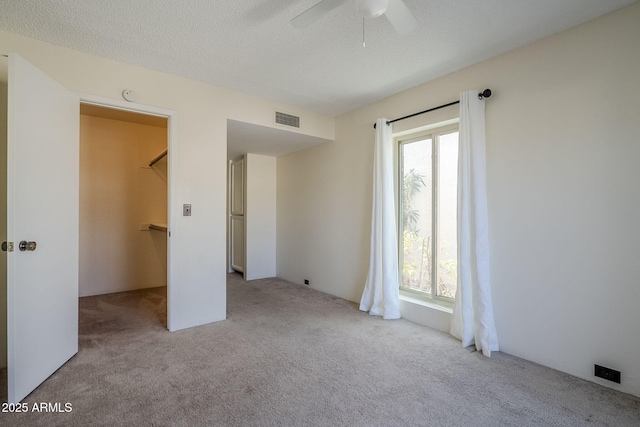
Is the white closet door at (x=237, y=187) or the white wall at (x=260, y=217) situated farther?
the white closet door at (x=237, y=187)

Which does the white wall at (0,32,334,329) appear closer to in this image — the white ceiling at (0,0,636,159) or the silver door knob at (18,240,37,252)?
the white ceiling at (0,0,636,159)

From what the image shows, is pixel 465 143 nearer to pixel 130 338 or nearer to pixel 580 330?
pixel 580 330

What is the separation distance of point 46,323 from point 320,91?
3.13 metres

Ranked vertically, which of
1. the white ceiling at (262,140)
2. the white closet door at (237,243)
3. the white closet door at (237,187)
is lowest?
the white closet door at (237,243)

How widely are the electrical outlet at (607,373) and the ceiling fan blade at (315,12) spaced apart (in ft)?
9.33

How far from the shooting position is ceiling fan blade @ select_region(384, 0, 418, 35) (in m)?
1.60

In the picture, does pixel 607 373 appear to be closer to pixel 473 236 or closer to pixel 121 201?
pixel 473 236

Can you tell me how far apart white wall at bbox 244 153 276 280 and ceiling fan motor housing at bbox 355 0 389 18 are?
3957 millimetres

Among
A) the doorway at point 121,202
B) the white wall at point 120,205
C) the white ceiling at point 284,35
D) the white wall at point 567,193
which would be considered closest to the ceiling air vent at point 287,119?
the white ceiling at point 284,35

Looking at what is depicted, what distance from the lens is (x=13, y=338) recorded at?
1.80 metres

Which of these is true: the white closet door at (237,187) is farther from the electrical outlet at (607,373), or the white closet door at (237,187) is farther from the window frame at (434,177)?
the electrical outlet at (607,373)

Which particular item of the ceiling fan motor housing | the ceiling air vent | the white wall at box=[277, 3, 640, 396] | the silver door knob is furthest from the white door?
the white wall at box=[277, 3, 640, 396]

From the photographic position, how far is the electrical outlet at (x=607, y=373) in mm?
1972

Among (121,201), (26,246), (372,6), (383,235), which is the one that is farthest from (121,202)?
(372,6)
